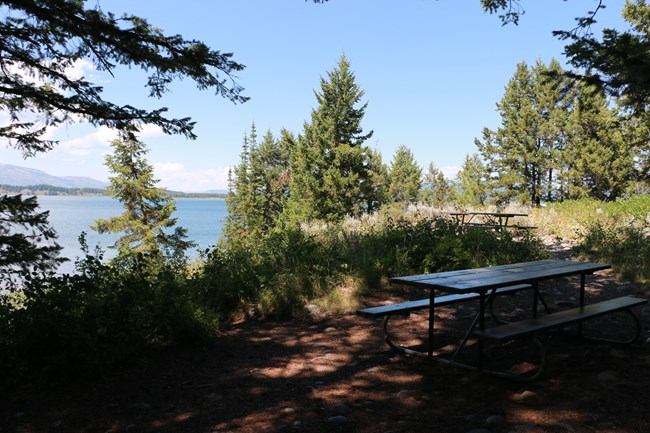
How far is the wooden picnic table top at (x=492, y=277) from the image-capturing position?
3406 millimetres

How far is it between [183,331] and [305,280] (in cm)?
214

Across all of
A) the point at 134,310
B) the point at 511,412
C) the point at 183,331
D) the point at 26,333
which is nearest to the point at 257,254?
the point at 183,331

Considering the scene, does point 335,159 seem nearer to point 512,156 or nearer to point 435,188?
point 512,156

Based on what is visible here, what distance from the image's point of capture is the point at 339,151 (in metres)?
33.3

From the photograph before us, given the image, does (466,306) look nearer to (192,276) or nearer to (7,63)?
(192,276)

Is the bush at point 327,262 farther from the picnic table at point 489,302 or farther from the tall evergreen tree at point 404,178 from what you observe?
the tall evergreen tree at point 404,178

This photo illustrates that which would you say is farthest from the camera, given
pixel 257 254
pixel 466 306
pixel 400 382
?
pixel 257 254

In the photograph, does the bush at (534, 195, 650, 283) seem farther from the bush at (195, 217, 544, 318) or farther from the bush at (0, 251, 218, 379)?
the bush at (0, 251, 218, 379)

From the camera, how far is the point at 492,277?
3.82 meters

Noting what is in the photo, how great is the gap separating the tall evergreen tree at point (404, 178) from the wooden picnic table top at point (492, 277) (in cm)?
5487

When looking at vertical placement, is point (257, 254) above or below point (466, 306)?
above

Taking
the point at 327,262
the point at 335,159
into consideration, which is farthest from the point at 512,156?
the point at 327,262

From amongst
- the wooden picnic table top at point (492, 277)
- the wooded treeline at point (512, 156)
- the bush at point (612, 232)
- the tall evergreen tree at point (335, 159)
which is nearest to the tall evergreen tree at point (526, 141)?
the wooded treeline at point (512, 156)

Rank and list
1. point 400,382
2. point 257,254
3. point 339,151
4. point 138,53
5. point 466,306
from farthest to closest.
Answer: point 339,151 → point 257,254 → point 466,306 → point 138,53 → point 400,382
